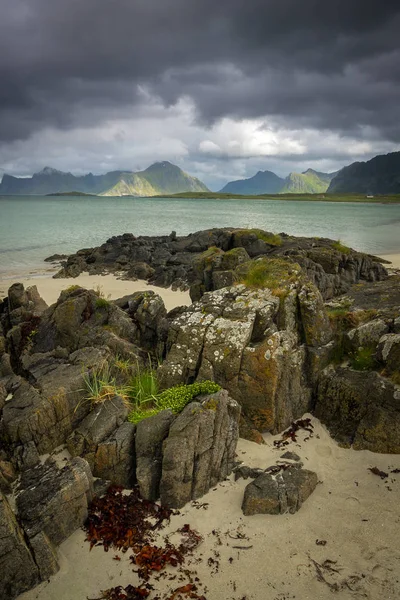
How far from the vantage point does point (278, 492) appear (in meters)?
8.04

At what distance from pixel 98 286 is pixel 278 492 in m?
19.6

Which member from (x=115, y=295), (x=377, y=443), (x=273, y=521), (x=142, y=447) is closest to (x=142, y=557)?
(x=142, y=447)

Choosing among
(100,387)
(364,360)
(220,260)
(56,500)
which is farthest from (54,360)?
(220,260)

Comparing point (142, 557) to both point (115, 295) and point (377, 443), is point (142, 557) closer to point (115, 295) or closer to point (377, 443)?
point (377, 443)

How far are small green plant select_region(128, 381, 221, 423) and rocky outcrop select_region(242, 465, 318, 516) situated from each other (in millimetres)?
2488

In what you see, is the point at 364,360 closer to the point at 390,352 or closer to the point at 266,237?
the point at 390,352

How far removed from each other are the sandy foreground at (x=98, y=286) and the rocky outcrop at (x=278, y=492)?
51.5 ft

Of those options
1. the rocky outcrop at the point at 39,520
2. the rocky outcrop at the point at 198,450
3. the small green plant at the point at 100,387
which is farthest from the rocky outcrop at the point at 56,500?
the small green plant at the point at 100,387

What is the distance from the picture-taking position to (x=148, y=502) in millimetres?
8234

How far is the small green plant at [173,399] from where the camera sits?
958 cm

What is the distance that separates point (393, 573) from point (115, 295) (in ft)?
74.8

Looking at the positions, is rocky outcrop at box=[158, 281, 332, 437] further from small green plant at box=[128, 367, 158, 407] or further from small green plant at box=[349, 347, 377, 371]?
small green plant at box=[349, 347, 377, 371]

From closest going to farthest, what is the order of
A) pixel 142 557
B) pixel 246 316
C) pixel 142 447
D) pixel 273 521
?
1. pixel 142 557
2. pixel 273 521
3. pixel 142 447
4. pixel 246 316

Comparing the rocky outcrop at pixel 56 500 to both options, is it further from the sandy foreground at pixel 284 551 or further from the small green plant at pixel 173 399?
the small green plant at pixel 173 399
